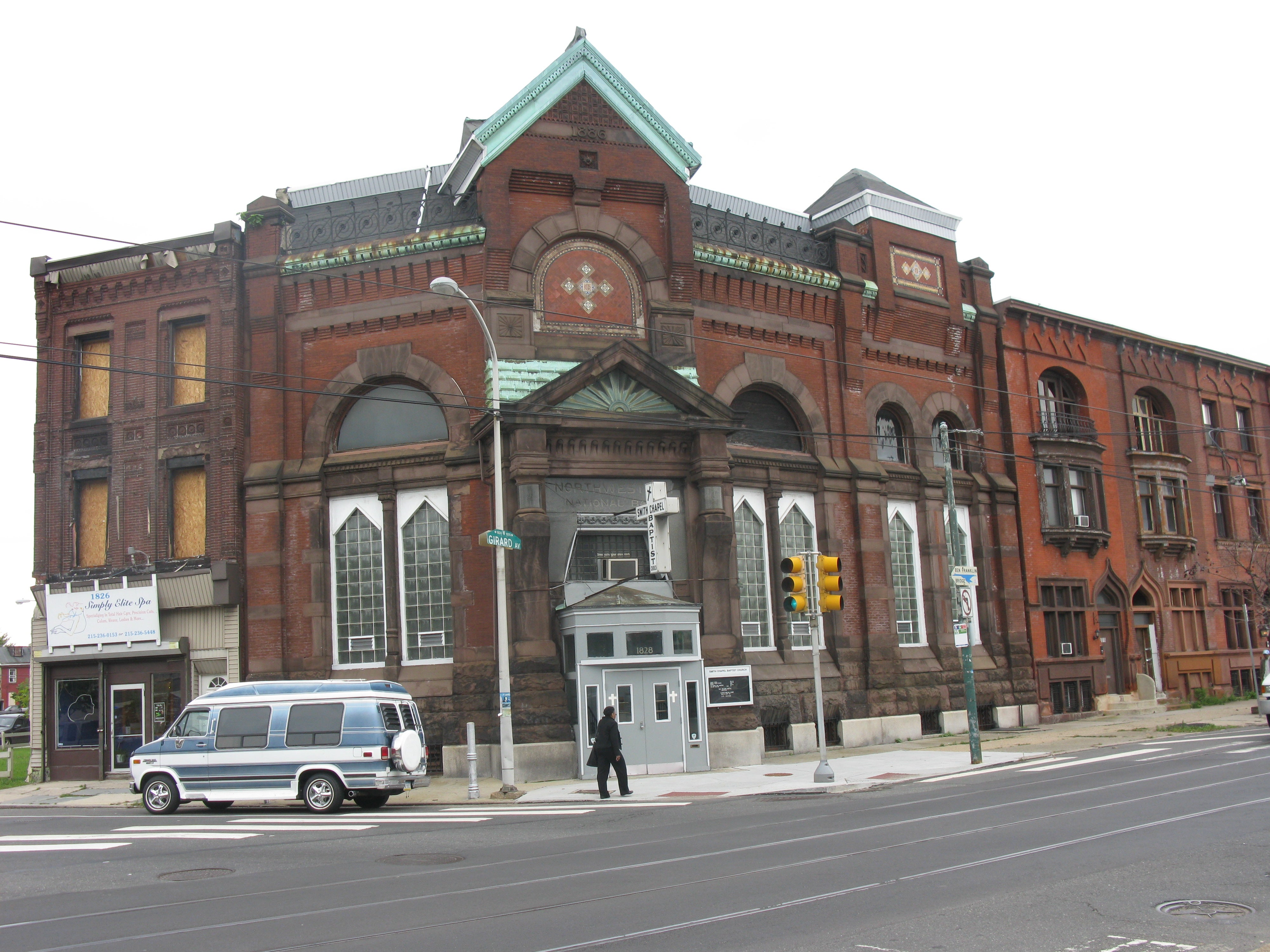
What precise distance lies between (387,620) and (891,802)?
13.5 metres

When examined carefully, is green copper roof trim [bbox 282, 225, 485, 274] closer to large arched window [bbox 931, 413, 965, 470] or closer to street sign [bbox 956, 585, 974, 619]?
street sign [bbox 956, 585, 974, 619]

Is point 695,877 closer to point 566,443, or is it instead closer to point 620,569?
point 620,569

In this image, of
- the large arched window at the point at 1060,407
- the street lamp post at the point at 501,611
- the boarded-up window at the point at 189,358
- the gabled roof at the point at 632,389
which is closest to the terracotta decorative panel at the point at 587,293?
the gabled roof at the point at 632,389

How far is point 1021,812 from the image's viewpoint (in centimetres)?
1448

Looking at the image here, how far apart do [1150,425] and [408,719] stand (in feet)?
108

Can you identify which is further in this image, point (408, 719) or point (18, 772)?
point (18, 772)

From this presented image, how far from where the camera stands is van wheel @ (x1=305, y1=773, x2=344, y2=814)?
19188mm

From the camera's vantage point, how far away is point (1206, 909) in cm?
845

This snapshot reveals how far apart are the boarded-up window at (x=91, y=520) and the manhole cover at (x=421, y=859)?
19114 mm

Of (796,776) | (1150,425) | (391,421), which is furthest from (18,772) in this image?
(1150,425)

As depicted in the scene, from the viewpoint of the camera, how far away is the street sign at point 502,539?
21453 mm

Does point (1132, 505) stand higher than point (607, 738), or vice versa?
point (1132, 505)

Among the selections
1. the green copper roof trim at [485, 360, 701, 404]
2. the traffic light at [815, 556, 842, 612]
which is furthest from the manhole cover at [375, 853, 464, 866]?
the green copper roof trim at [485, 360, 701, 404]

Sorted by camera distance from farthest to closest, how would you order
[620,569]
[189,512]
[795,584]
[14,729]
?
[14,729] → [189,512] → [620,569] → [795,584]
